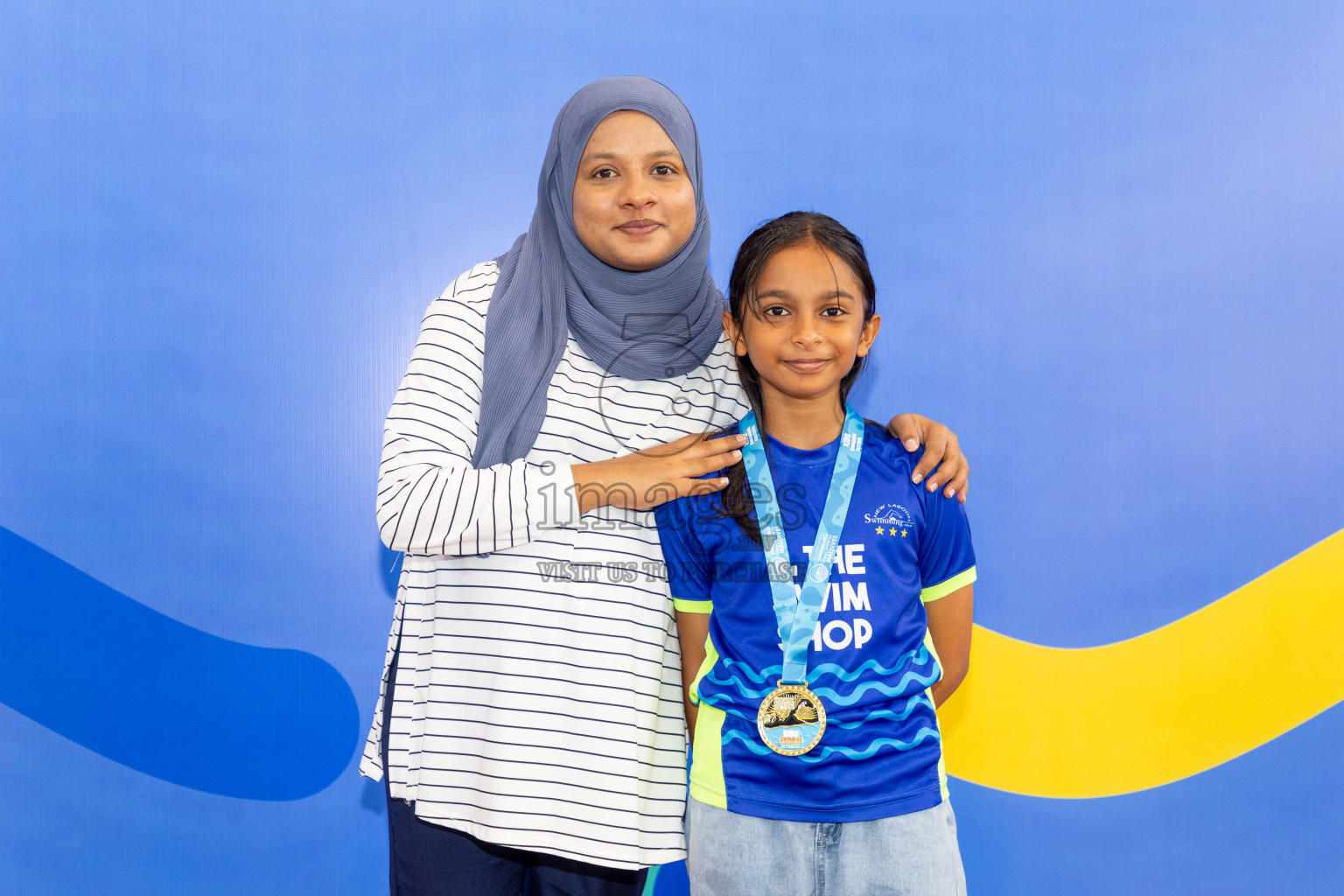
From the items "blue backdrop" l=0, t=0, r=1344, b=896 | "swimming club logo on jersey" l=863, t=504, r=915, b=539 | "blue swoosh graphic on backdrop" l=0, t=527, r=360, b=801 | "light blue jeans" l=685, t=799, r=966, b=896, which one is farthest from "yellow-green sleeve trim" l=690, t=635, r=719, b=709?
"blue swoosh graphic on backdrop" l=0, t=527, r=360, b=801

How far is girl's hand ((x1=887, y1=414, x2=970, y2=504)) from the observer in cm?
127

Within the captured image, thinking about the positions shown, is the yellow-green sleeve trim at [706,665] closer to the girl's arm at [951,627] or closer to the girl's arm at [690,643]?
the girl's arm at [690,643]

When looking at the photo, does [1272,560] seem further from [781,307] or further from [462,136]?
[462,136]

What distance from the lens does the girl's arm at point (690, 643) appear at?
1.27 m

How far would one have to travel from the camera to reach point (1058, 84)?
190cm

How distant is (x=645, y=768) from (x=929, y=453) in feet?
1.90

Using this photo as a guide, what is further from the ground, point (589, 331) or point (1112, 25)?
point (1112, 25)

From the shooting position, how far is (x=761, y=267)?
4.15 feet

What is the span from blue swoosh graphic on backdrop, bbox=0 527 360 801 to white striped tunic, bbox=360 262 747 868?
721 mm

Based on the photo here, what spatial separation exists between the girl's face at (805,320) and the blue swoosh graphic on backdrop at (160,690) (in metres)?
1.18

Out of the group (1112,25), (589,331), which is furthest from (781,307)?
(1112,25)

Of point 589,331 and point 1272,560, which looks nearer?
point 589,331

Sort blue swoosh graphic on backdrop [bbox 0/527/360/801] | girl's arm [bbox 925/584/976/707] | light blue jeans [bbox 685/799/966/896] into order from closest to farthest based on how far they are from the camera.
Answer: light blue jeans [bbox 685/799/966/896] < girl's arm [bbox 925/584/976/707] < blue swoosh graphic on backdrop [bbox 0/527/360/801]

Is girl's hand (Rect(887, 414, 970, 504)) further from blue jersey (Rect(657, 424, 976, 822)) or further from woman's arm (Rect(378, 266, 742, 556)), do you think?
woman's arm (Rect(378, 266, 742, 556))
